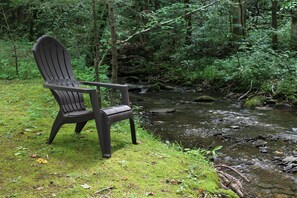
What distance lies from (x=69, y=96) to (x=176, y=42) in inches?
457

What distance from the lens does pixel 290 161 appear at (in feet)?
16.8

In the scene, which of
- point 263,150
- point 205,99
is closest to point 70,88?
point 263,150

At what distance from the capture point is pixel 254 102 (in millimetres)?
9148

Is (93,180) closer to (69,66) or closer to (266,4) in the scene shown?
(69,66)

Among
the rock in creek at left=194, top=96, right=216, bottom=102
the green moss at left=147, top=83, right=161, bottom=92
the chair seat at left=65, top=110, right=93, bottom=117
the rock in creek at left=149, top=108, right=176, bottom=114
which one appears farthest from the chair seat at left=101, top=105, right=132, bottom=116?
the green moss at left=147, top=83, right=161, bottom=92

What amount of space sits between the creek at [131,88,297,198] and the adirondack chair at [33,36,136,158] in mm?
1834

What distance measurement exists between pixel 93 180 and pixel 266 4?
18.6m

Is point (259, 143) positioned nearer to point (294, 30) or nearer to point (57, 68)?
point (57, 68)

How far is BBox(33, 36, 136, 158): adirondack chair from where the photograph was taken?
3701 mm

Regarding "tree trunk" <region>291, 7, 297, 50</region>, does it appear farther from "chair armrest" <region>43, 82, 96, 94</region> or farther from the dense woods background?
"chair armrest" <region>43, 82, 96, 94</region>

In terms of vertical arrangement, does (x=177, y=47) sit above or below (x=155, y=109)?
above

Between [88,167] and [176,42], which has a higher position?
[176,42]

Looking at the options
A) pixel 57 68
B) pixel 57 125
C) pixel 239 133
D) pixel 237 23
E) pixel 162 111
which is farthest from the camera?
pixel 237 23

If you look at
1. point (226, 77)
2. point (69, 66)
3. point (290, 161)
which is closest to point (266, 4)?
point (226, 77)
